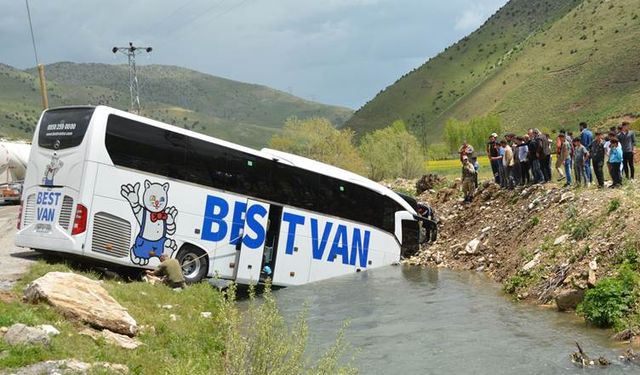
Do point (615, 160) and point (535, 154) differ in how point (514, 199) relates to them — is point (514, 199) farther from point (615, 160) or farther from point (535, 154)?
point (615, 160)

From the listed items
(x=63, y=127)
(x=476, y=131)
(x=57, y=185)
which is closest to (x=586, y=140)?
(x=63, y=127)

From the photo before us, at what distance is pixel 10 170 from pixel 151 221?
31667 mm

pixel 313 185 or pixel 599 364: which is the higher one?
pixel 313 185

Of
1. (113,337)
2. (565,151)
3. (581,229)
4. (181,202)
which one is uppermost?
(565,151)

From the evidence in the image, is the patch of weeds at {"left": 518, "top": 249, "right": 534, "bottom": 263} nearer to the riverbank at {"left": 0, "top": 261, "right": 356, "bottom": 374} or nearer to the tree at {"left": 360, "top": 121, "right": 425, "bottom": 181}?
the riverbank at {"left": 0, "top": 261, "right": 356, "bottom": 374}

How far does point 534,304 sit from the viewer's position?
1647cm

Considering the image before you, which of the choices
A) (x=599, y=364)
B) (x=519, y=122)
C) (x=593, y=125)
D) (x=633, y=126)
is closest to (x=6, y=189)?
(x=599, y=364)

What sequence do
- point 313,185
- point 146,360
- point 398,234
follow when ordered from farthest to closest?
1. point 398,234
2. point 313,185
3. point 146,360

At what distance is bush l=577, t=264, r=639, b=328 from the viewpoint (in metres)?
13.5

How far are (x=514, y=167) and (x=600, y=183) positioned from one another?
17.0 ft

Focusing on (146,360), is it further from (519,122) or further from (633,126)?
(519,122)

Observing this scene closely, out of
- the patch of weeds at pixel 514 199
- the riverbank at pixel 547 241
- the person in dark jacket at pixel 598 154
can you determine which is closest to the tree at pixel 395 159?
the riverbank at pixel 547 241

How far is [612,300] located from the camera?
45.0ft

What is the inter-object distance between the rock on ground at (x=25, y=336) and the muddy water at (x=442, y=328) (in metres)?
3.57
